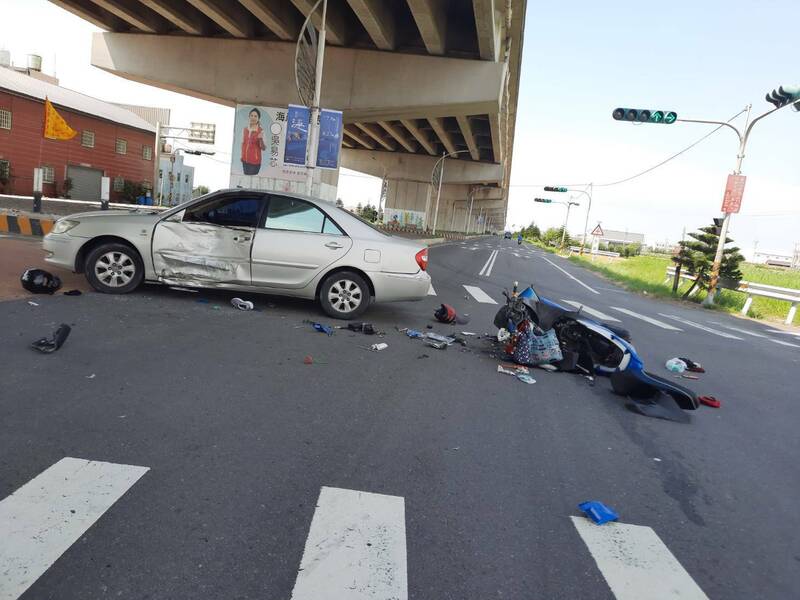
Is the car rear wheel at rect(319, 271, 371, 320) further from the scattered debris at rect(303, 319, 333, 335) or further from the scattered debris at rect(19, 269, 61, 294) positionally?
the scattered debris at rect(19, 269, 61, 294)

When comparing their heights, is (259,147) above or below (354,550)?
above

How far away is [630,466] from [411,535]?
6.71 ft

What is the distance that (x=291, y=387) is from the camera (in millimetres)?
4922

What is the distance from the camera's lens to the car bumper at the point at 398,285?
781 centimetres

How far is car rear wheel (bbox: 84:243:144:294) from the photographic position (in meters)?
7.47

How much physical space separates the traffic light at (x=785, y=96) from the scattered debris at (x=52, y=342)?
17346 millimetres

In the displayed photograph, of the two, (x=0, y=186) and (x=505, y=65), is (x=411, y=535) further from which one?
(x=0, y=186)

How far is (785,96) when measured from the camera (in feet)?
49.6

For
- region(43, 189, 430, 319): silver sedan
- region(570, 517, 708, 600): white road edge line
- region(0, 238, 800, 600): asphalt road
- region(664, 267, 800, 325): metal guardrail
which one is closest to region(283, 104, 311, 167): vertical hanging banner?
region(43, 189, 430, 319): silver sedan

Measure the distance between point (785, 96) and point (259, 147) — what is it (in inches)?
696

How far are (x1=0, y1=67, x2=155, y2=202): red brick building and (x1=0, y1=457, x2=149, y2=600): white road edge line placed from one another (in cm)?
3496

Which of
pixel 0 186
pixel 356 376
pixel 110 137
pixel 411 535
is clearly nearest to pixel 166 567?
pixel 411 535

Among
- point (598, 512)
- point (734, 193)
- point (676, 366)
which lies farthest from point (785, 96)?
point (598, 512)

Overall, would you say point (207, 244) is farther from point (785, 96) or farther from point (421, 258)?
point (785, 96)
